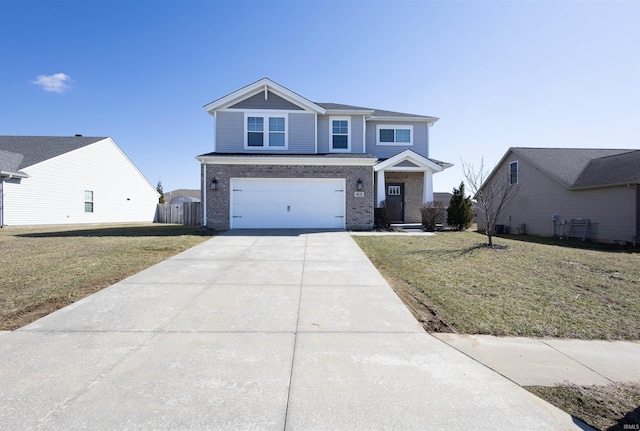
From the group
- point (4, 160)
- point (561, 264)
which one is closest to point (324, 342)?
point (561, 264)

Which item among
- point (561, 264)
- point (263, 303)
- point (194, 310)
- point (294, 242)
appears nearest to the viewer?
point (194, 310)

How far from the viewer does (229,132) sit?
14680 millimetres

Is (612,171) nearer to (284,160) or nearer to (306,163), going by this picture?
(306,163)

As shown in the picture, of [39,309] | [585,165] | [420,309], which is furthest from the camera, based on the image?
[585,165]

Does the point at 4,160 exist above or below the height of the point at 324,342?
above

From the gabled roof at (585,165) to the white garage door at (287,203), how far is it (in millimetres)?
11890

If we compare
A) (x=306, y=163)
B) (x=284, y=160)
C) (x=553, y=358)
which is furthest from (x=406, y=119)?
(x=553, y=358)

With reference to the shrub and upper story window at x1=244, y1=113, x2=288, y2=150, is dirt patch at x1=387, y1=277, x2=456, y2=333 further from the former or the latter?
upper story window at x1=244, y1=113, x2=288, y2=150

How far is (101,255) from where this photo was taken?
25.7 feet

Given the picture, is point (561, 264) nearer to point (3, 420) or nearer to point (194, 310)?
point (194, 310)

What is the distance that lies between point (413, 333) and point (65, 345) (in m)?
3.83

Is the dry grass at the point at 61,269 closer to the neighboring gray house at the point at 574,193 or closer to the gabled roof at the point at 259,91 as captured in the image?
the gabled roof at the point at 259,91

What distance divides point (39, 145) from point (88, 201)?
490cm

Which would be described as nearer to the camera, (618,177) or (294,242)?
(294,242)
